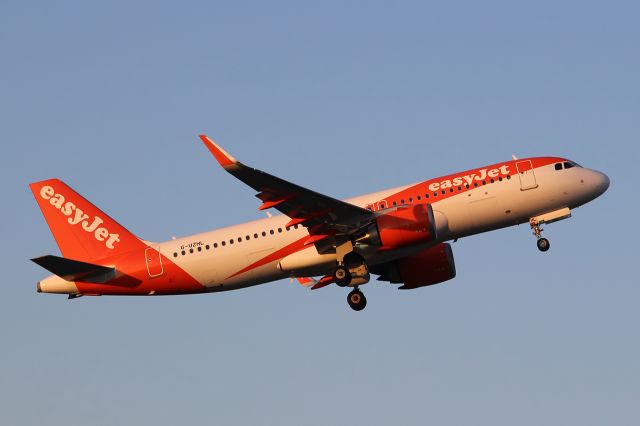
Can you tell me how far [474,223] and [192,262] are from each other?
1323 centimetres

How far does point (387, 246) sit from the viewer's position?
53.1 meters

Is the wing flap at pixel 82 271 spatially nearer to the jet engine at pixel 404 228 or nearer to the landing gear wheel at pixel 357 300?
the landing gear wheel at pixel 357 300

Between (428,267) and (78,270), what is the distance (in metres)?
17.0

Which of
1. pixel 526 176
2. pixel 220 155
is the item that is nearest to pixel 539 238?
pixel 526 176

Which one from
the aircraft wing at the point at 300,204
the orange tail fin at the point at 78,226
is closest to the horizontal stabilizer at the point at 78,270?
the orange tail fin at the point at 78,226

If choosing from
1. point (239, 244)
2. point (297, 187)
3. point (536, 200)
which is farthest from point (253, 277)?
point (536, 200)

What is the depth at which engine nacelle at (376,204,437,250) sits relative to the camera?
52219 millimetres

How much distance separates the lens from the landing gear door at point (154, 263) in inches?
2213

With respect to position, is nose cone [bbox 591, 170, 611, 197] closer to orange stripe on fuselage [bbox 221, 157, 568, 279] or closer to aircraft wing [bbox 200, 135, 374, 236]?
orange stripe on fuselage [bbox 221, 157, 568, 279]

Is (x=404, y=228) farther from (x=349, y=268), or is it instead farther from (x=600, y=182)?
(x=600, y=182)

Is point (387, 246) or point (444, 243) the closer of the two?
point (387, 246)

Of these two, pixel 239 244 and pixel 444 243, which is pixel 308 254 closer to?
pixel 239 244

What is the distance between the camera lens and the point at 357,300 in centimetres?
5688

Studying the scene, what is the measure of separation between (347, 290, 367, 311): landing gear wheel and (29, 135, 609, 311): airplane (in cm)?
5
